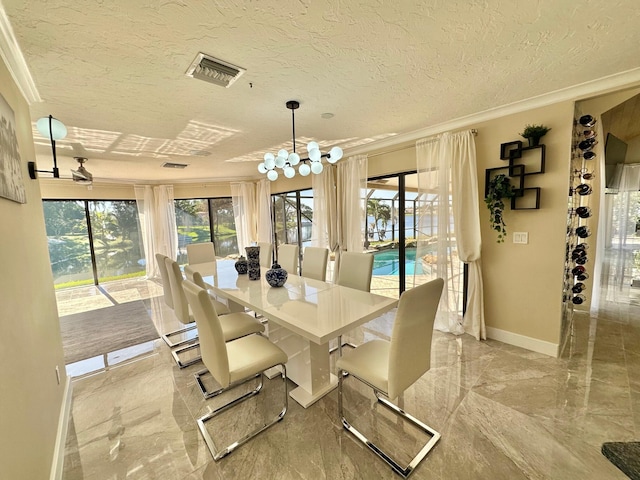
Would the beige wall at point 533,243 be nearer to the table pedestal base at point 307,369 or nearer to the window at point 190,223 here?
the table pedestal base at point 307,369

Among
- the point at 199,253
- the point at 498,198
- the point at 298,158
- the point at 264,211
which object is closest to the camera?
the point at 298,158

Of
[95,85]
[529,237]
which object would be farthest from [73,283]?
[529,237]

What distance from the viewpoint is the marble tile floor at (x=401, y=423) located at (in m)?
1.51

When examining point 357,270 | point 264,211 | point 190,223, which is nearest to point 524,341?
point 357,270

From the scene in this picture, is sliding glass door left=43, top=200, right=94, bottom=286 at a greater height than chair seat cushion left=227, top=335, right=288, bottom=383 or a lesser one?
greater

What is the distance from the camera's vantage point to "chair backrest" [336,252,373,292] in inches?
104

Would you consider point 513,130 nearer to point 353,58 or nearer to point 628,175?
point 353,58

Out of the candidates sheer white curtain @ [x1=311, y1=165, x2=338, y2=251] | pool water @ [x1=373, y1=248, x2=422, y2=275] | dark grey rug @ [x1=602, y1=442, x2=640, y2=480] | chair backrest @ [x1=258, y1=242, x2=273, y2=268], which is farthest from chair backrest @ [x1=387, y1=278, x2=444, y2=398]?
sheer white curtain @ [x1=311, y1=165, x2=338, y2=251]

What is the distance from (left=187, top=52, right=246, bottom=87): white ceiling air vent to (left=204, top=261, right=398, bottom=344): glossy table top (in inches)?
66.0

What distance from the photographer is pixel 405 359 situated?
1475 millimetres

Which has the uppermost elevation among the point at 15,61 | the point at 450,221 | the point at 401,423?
the point at 15,61

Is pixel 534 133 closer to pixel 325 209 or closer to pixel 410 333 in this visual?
pixel 410 333

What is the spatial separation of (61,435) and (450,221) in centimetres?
376

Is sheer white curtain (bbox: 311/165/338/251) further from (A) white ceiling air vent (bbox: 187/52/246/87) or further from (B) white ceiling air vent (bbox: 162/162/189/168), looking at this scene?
(A) white ceiling air vent (bbox: 187/52/246/87)
